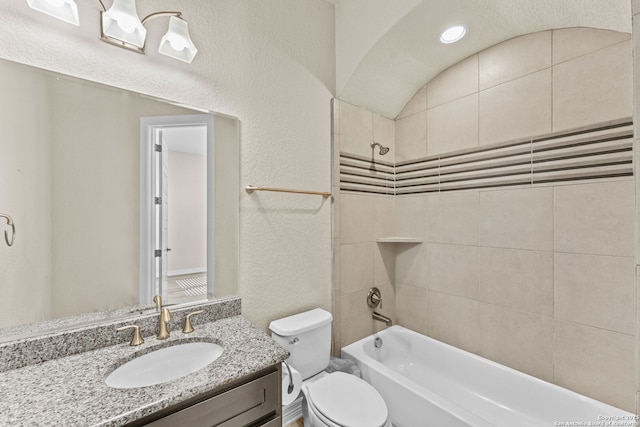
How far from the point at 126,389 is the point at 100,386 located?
0.10 metres

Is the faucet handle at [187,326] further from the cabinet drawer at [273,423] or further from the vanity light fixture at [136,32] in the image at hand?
the vanity light fixture at [136,32]

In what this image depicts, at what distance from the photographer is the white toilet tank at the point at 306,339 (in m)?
1.53

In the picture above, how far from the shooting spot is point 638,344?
1.88ft

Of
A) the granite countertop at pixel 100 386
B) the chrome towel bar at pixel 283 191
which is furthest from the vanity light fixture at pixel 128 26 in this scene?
the granite countertop at pixel 100 386

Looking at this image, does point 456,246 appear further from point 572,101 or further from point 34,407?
point 34,407

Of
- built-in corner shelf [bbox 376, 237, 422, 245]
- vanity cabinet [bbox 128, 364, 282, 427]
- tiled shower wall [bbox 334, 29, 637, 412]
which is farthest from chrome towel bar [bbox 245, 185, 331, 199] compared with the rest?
vanity cabinet [bbox 128, 364, 282, 427]

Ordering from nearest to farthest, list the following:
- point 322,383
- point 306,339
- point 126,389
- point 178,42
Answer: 1. point 126,389
2. point 178,42
3. point 322,383
4. point 306,339

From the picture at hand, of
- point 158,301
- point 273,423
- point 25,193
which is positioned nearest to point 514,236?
point 273,423

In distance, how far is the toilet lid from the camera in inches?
48.4

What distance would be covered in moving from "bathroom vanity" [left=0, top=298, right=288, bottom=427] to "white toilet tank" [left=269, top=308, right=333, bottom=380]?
0.32 metres

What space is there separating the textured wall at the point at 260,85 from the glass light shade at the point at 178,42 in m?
0.05

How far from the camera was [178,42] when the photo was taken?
48.9 inches

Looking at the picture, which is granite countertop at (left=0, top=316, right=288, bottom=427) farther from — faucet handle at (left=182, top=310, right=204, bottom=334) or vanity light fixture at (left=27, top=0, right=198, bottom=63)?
vanity light fixture at (left=27, top=0, right=198, bottom=63)

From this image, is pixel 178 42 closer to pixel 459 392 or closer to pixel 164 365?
pixel 164 365
